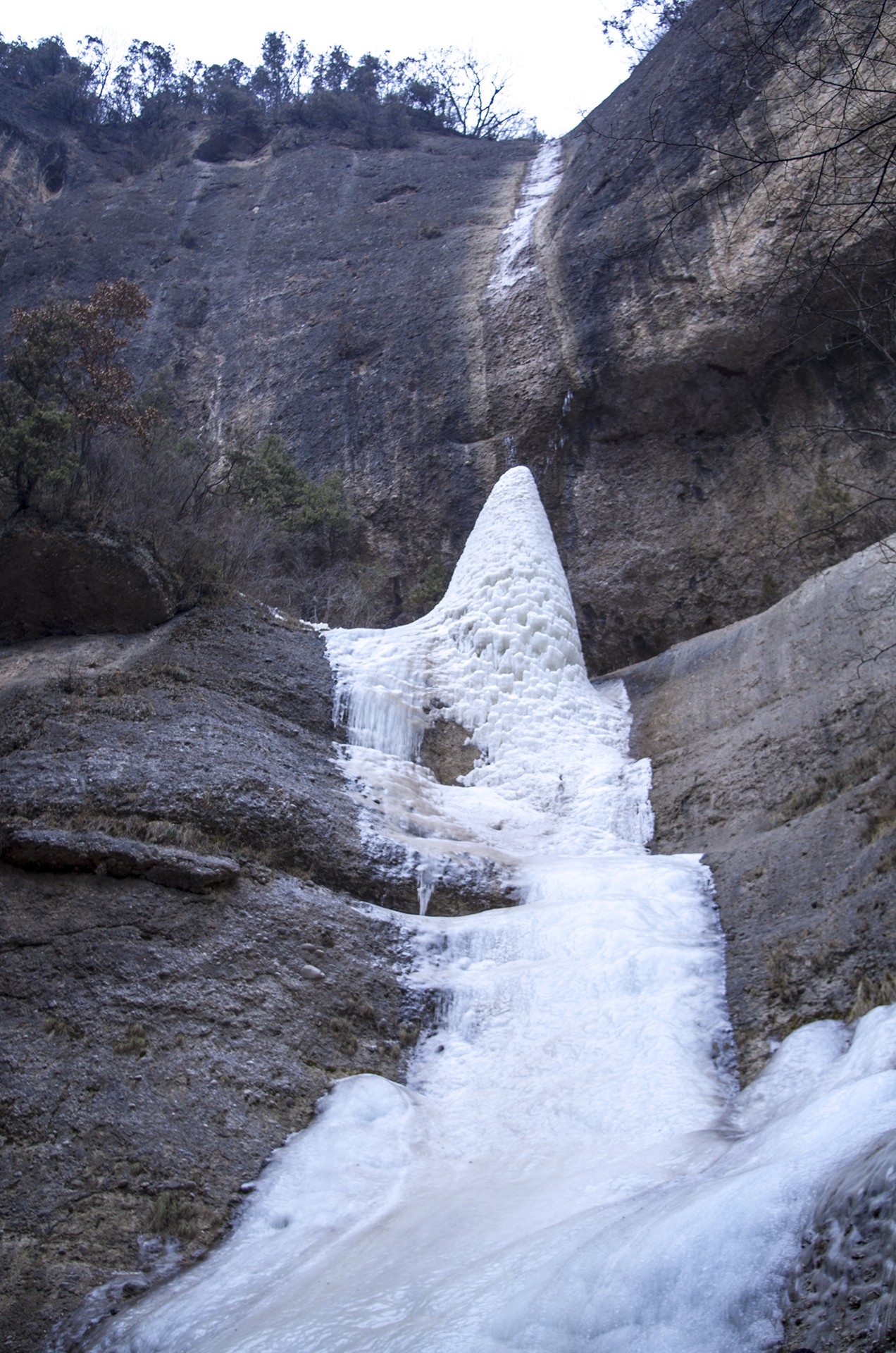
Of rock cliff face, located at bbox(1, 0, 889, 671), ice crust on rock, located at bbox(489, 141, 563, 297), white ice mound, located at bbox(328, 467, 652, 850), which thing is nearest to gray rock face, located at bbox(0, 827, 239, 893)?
white ice mound, located at bbox(328, 467, 652, 850)

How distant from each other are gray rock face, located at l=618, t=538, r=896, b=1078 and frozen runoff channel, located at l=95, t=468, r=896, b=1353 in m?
0.28

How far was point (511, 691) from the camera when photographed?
11.9 m

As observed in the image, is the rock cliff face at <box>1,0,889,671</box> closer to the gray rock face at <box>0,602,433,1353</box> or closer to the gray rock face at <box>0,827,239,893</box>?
the gray rock face at <box>0,602,433,1353</box>

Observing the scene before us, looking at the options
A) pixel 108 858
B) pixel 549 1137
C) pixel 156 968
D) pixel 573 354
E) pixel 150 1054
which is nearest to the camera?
pixel 549 1137

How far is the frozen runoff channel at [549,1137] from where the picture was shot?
10.4ft

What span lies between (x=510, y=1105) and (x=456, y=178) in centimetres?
2191

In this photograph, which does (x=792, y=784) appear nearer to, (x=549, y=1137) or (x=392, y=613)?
(x=549, y=1137)

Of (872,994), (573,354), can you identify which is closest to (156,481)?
(573,354)

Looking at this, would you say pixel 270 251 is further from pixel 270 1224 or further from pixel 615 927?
pixel 270 1224

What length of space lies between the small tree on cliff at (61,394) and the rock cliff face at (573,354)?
453 cm

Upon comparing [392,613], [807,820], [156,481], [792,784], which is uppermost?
[156,481]

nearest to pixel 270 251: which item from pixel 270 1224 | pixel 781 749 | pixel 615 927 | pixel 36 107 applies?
pixel 36 107

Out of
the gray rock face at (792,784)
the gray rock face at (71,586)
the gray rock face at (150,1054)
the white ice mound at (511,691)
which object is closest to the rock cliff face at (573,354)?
the white ice mound at (511,691)

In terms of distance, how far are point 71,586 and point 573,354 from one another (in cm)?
896
